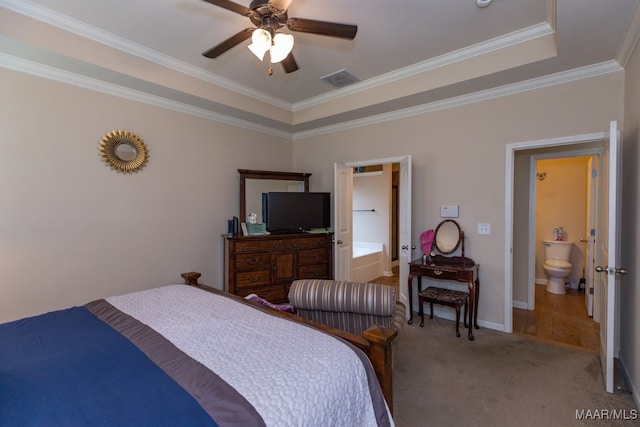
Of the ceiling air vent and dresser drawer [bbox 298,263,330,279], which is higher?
the ceiling air vent

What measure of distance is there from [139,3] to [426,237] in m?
3.47

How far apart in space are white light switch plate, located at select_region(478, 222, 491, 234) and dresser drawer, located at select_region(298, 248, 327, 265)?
1.97m

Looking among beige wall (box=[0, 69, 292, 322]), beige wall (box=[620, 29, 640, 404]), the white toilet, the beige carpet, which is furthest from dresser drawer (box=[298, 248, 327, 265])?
the white toilet

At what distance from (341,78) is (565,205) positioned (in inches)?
162

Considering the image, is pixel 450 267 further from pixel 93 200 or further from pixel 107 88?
pixel 107 88

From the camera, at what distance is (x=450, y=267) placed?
320 cm

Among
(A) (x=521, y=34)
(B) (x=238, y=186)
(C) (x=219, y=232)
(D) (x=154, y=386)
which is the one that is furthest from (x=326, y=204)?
(D) (x=154, y=386)

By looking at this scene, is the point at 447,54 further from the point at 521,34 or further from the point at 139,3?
the point at 139,3

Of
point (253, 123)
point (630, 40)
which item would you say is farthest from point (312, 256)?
point (630, 40)

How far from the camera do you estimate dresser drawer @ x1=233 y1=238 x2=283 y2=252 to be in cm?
369

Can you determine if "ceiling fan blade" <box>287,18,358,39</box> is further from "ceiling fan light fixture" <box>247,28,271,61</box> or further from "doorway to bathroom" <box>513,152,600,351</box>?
"doorway to bathroom" <box>513,152,600,351</box>

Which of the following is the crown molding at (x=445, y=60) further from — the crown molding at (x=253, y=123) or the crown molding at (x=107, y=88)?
the crown molding at (x=107, y=88)

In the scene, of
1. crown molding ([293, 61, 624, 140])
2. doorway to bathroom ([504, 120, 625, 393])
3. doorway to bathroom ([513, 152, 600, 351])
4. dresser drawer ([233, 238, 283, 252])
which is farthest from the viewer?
dresser drawer ([233, 238, 283, 252])

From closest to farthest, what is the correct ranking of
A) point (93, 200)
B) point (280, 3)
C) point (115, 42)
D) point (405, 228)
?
1. point (280, 3)
2. point (115, 42)
3. point (93, 200)
4. point (405, 228)
